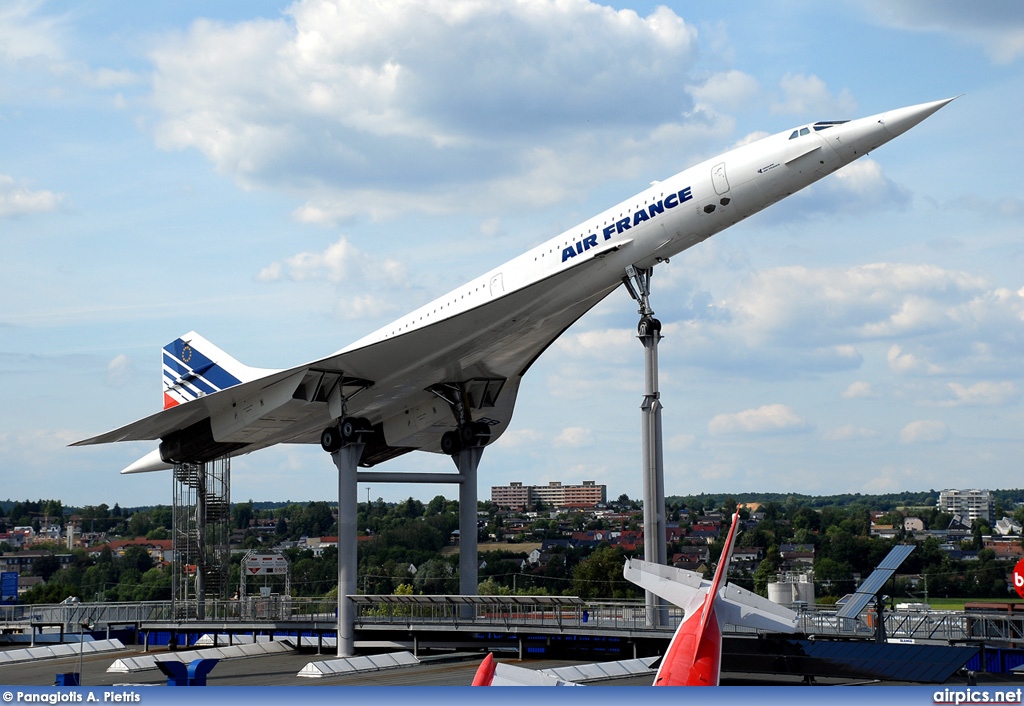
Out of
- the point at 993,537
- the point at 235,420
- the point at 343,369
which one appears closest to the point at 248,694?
the point at 343,369

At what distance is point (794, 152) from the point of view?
821 inches

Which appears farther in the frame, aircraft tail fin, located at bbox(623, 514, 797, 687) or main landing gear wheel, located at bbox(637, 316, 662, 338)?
main landing gear wheel, located at bbox(637, 316, 662, 338)

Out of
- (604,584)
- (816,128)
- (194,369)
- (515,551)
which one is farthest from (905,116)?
(515,551)

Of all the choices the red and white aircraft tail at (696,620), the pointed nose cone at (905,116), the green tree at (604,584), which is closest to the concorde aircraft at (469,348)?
the pointed nose cone at (905,116)

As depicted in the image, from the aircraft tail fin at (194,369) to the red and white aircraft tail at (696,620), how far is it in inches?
760

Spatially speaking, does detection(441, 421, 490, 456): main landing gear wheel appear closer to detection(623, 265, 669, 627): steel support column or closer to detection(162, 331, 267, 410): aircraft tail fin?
detection(162, 331, 267, 410): aircraft tail fin

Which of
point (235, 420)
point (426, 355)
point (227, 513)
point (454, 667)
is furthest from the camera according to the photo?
point (227, 513)

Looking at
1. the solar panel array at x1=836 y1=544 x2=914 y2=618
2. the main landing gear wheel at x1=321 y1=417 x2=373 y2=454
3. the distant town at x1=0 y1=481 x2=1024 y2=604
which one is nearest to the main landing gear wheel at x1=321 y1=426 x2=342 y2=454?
the main landing gear wheel at x1=321 y1=417 x2=373 y2=454

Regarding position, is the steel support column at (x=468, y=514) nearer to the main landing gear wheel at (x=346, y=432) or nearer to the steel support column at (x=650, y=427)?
the main landing gear wheel at (x=346, y=432)

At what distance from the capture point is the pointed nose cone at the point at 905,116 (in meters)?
19.5

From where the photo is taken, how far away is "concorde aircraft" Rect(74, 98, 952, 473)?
21.3 metres

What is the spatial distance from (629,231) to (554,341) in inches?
250

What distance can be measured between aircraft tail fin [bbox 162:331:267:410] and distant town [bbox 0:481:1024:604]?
19.9ft

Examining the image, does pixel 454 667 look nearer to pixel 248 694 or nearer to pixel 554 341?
pixel 554 341
